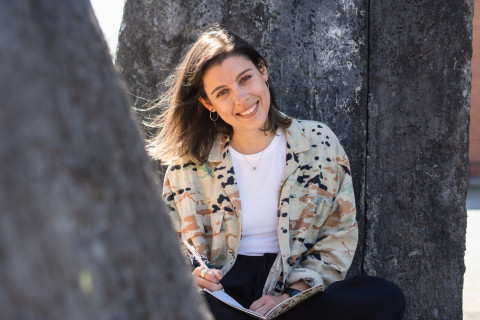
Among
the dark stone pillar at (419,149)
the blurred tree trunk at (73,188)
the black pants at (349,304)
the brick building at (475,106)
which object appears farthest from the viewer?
the brick building at (475,106)

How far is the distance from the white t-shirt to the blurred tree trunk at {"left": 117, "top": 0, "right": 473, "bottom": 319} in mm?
430

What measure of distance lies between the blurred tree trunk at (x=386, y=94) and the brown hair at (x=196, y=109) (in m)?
0.26

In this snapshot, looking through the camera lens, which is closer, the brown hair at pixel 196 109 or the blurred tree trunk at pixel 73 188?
the blurred tree trunk at pixel 73 188

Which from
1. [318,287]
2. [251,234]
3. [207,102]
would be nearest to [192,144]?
[207,102]

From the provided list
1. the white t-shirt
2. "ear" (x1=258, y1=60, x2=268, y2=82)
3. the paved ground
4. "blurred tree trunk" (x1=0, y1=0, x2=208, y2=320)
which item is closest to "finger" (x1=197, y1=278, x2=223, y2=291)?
the white t-shirt

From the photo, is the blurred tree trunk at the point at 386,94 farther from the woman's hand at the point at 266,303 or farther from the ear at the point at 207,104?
the woman's hand at the point at 266,303

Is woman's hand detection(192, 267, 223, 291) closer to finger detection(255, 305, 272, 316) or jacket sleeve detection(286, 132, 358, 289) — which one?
finger detection(255, 305, 272, 316)

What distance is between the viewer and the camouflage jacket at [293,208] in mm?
2564

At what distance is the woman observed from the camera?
2.55 meters

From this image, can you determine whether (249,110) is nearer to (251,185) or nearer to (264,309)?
(251,185)

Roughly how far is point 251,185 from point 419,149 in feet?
2.98

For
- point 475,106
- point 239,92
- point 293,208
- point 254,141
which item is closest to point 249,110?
point 239,92

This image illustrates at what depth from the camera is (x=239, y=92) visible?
2572mm

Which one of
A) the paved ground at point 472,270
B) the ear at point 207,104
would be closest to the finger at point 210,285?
the ear at point 207,104
